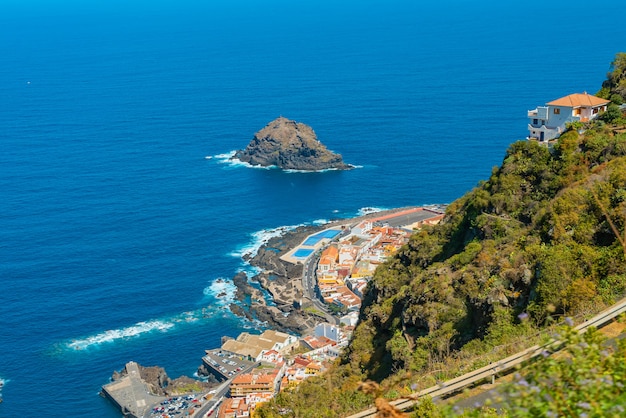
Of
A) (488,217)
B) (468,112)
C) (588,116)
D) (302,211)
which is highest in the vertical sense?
(468,112)

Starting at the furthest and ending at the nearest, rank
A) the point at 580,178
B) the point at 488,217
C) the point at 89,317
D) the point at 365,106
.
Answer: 1. the point at 365,106
2. the point at 89,317
3. the point at 488,217
4. the point at 580,178

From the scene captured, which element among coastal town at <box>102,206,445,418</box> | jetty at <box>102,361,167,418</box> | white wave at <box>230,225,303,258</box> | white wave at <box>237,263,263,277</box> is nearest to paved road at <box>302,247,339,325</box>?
coastal town at <box>102,206,445,418</box>

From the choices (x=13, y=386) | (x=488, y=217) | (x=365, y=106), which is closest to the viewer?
(x=488, y=217)

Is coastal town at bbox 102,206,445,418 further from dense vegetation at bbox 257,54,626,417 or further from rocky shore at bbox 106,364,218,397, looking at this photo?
dense vegetation at bbox 257,54,626,417

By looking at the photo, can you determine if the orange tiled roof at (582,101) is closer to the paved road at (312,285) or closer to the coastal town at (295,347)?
the coastal town at (295,347)

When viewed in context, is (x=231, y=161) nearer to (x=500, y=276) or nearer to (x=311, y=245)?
(x=311, y=245)

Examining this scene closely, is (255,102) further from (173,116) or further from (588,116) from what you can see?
(588,116)

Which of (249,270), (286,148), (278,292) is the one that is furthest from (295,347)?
→ (286,148)

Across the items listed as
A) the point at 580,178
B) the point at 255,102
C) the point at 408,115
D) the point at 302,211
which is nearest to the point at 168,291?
the point at 302,211
